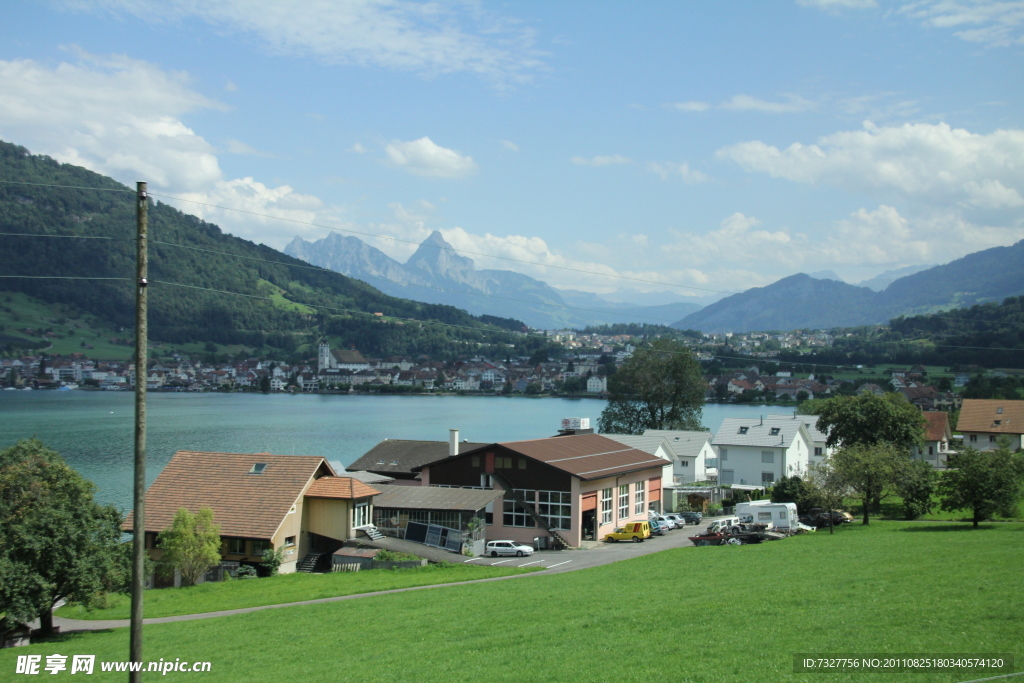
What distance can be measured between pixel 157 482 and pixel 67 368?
162796 mm

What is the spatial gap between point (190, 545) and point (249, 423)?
244 feet

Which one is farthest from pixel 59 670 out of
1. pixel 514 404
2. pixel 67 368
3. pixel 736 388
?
pixel 67 368

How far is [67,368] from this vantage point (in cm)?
16800

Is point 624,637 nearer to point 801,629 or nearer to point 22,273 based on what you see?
point 801,629

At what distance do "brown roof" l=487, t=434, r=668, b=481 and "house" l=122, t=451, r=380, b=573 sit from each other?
7566 millimetres

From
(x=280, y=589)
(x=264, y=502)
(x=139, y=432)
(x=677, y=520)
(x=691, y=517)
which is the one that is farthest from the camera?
(x=691, y=517)

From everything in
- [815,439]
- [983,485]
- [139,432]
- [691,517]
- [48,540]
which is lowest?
[691,517]

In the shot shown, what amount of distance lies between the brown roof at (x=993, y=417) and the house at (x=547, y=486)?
103ft

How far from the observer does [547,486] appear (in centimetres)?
3122

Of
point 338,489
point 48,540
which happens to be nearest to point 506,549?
point 338,489

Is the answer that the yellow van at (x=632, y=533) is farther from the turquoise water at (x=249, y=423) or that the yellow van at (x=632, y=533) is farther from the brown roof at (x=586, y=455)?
the turquoise water at (x=249, y=423)

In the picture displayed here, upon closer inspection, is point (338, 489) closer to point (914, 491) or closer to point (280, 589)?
point (280, 589)

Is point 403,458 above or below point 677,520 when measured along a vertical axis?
above

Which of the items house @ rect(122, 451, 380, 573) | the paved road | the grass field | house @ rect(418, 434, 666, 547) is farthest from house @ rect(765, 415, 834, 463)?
house @ rect(122, 451, 380, 573)
